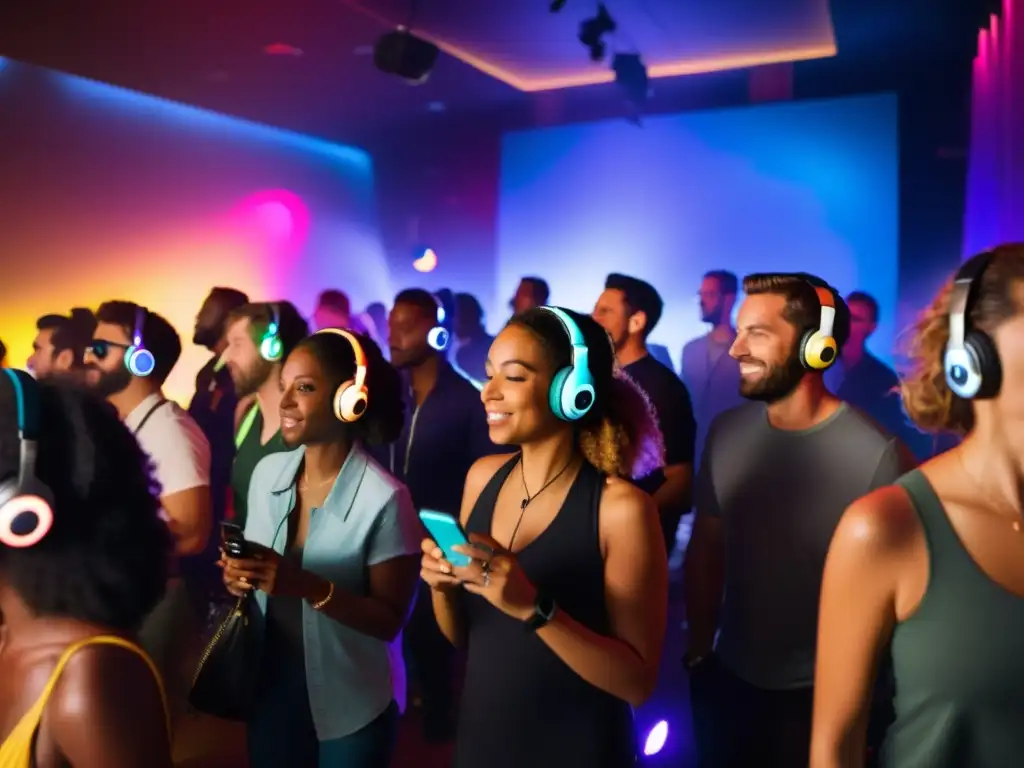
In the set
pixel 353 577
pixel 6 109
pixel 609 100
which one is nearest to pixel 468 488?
pixel 353 577

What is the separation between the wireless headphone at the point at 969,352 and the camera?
1.18m

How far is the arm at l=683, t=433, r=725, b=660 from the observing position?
2.38 metres

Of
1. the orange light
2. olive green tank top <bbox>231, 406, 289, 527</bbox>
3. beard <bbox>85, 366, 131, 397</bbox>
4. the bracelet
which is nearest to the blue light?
the orange light

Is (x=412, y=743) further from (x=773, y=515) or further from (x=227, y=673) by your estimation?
(x=773, y=515)

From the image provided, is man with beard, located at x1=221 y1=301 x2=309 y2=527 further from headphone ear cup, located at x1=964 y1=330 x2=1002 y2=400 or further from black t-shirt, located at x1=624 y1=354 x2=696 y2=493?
headphone ear cup, located at x1=964 y1=330 x2=1002 y2=400

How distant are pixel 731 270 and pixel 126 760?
543cm

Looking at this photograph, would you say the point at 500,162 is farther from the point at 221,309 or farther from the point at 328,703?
the point at 328,703

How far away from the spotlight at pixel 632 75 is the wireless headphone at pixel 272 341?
3656 mm

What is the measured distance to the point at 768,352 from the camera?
Result: 2.29 metres

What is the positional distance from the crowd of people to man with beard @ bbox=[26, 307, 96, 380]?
0.03m

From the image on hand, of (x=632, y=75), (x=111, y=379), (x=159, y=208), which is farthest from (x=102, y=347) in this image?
(x=632, y=75)

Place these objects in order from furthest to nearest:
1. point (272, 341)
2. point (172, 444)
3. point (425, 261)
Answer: point (425, 261) → point (272, 341) → point (172, 444)

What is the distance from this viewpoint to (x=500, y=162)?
6.71 metres

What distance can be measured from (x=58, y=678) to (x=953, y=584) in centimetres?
115
